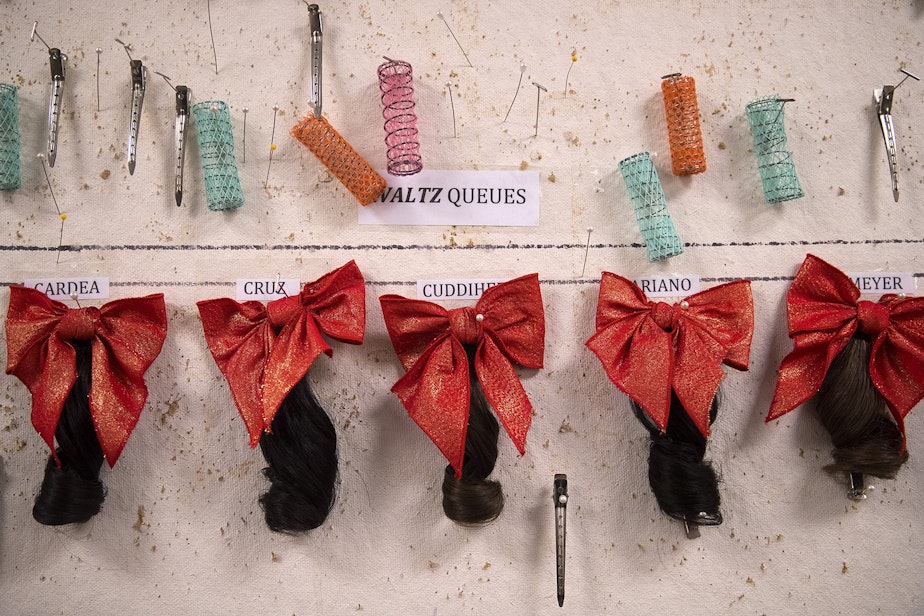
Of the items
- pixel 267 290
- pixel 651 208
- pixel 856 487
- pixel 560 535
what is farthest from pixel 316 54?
pixel 856 487

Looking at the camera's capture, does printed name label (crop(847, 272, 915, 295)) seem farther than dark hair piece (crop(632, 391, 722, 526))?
Yes

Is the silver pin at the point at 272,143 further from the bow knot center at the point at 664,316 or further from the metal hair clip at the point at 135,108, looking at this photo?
the bow knot center at the point at 664,316

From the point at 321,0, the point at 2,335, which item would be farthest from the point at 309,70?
the point at 2,335

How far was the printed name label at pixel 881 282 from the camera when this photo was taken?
4.30 feet

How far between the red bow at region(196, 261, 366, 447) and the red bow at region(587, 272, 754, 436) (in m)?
0.44

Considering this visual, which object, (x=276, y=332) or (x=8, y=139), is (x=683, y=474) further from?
(x=8, y=139)

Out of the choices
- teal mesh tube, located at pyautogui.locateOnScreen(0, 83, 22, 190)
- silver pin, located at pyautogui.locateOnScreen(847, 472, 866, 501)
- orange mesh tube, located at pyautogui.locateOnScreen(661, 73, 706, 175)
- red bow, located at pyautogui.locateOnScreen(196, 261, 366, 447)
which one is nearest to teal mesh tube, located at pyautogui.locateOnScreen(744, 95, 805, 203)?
orange mesh tube, located at pyautogui.locateOnScreen(661, 73, 706, 175)

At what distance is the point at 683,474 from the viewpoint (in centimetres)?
119

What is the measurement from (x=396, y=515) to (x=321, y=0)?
3.30 ft

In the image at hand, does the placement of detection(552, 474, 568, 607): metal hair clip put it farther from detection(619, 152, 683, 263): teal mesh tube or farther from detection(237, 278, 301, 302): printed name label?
detection(237, 278, 301, 302): printed name label

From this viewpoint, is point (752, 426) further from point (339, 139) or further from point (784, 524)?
point (339, 139)

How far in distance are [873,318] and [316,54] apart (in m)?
1.12

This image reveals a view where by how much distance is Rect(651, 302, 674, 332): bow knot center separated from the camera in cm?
118

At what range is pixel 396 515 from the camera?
4.14ft
